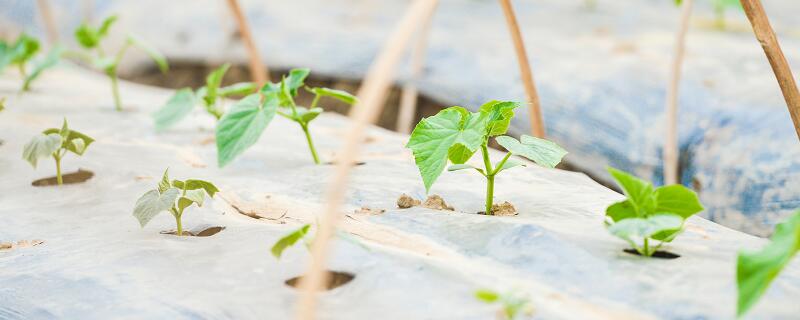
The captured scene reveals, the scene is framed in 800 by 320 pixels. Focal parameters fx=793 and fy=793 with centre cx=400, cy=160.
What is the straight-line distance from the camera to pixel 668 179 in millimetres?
1896

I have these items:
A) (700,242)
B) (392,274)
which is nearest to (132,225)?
(392,274)

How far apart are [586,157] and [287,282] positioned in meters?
1.59

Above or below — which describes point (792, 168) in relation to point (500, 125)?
below

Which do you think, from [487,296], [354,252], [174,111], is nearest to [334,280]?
[354,252]

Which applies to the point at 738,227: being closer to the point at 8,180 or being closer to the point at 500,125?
the point at 500,125

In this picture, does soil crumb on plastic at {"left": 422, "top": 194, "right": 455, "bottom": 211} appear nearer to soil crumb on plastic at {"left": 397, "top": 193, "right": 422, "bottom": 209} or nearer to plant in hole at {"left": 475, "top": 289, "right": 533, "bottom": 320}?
soil crumb on plastic at {"left": 397, "top": 193, "right": 422, "bottom": 209}

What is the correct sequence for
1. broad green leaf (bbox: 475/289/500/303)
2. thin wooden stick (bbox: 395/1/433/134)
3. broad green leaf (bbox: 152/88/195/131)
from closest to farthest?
broad green leaf (bbox: 475/289/500/303) → broad green leaf (bbox: 152/88/195/131) → thin wooden stick (bbox: 395/1/433/134)

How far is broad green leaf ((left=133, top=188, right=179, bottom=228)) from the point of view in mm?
998

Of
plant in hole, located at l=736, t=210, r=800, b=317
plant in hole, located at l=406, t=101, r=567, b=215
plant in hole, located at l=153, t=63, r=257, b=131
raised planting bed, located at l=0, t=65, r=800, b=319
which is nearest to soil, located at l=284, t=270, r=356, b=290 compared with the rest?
raised planting bed, located at l=0, t=65, r=800, b=319

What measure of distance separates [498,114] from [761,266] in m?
0.43

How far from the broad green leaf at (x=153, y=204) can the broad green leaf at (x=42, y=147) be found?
27 cm

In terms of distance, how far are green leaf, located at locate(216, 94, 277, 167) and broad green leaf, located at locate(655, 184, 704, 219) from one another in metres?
0.61

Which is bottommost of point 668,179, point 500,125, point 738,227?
point 738,227

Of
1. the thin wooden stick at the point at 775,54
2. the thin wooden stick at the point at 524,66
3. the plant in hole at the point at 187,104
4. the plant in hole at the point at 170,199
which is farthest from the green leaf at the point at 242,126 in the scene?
the thin wooden stick at the point at 775,54
